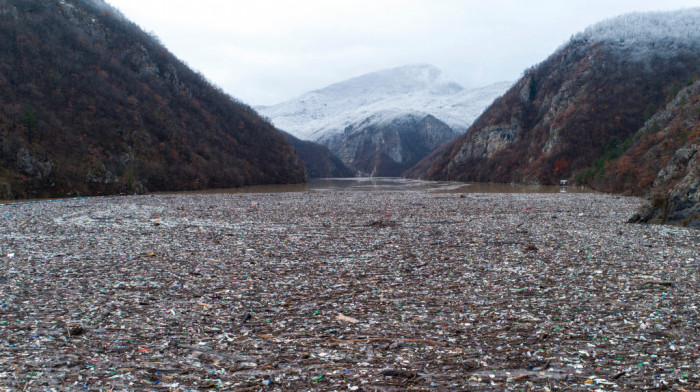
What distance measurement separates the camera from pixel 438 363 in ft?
21.4

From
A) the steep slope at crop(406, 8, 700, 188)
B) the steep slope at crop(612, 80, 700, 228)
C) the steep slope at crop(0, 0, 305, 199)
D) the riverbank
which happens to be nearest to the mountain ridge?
the steep slope at crop(406, 8, 700, 188)

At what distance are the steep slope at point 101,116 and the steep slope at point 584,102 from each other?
243ft

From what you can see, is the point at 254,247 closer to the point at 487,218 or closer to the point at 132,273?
the point at 132,273

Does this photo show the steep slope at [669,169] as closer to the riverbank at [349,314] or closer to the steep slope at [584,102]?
the riverbank at [349,314]

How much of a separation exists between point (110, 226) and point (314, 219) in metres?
11.4

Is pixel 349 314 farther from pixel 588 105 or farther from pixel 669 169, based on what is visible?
pixel 588 105

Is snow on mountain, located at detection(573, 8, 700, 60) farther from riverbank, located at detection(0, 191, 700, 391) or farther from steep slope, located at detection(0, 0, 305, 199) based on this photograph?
riverbank, located at detection(0, 191, 700, 391)

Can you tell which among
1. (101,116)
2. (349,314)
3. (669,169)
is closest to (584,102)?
(669,169)

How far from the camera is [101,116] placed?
74.4m

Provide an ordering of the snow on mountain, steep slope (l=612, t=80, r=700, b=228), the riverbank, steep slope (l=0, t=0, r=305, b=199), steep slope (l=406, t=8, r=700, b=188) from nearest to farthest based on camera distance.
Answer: the riverbank → steep slope (l=612, t=80, r=700, b=228) → steep slope (l=0, t=0, r=305, b=199) → steep slope (l=406, t=8, r=700, b=188) → the snow on mountain

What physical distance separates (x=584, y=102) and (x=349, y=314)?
122980mm

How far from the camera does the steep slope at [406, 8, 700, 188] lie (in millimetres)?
99500

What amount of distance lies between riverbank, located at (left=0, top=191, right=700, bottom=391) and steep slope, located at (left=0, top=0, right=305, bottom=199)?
4388 centimetres

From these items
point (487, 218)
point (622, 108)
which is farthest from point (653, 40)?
point (487, 218)
